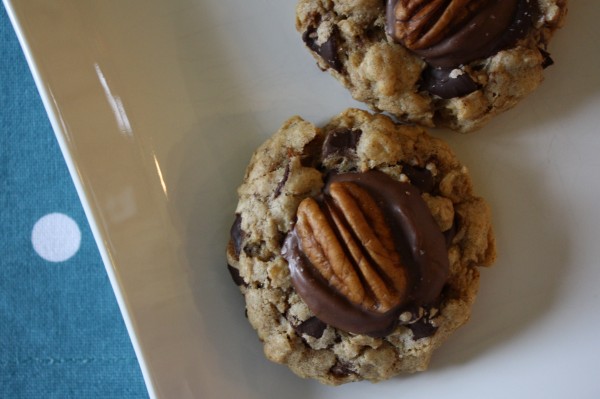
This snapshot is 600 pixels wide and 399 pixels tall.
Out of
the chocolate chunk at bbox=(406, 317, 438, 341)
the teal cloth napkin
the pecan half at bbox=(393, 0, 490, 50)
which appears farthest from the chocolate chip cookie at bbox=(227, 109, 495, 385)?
the teal cloth napkin

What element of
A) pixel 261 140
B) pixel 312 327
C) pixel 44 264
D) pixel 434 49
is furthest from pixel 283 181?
pixel 44 264

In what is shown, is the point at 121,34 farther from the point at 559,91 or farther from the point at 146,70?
the point at 559,91

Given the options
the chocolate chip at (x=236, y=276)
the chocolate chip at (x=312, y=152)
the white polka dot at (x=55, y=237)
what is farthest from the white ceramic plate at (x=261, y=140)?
the white polka dot at (x=55, y=237)

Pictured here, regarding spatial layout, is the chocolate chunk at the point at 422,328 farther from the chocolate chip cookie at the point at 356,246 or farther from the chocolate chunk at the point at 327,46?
the chocolate chunk at the point at 327,46

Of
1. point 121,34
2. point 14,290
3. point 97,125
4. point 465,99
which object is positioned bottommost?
point 14,290

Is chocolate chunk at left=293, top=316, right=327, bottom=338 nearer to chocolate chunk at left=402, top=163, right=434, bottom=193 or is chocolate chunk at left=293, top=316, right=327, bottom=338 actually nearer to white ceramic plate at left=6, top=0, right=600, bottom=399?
white ceramic plate at left=6, top=0, right=600, bottom=399

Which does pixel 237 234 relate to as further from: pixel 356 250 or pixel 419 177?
pixel 419 177

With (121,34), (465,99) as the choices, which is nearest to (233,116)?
(121,34)

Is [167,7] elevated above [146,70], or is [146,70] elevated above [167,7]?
[167,7]
